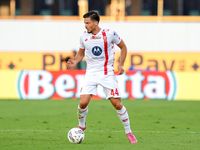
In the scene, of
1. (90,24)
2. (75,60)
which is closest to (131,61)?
(75,60)

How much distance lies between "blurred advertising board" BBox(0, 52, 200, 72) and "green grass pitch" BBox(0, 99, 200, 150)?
27.8 feet

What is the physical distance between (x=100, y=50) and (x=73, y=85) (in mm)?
9789

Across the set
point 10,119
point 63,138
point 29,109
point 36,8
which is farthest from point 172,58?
point 63,138

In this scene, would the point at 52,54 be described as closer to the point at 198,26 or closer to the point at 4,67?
the point at 4,67

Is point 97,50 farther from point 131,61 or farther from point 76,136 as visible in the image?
point 131,61

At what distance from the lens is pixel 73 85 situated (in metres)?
16.9

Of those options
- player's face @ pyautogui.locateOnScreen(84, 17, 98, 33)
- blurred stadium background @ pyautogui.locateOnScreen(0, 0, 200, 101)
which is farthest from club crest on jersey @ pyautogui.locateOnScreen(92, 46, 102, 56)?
blurred stadium background @ pyautogui.locateOnScreen(0, 0, 200, 101)

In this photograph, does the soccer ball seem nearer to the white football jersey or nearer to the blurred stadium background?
the white football jersey

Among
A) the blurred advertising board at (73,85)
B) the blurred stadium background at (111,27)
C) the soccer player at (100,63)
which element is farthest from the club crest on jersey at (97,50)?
the blurred stadium background at (111,27)

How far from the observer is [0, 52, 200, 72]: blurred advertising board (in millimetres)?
24328

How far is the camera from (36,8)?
86.5 feet

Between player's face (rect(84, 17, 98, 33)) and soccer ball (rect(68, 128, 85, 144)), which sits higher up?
player's face (rect(84, 17, 98, 33))

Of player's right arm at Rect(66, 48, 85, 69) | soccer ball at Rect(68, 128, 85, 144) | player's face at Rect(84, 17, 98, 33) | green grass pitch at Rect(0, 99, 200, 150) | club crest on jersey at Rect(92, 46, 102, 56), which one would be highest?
player's face at Rect(84, 17, 98, 33)

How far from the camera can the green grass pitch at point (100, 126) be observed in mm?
6953
